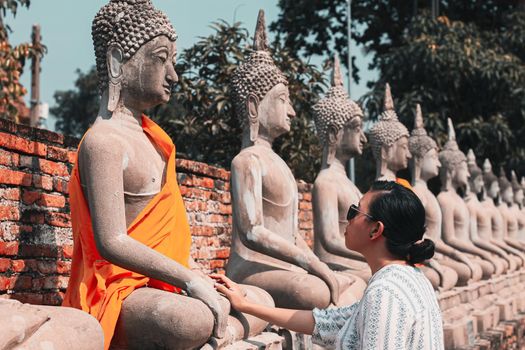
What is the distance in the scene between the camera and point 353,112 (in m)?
7.39

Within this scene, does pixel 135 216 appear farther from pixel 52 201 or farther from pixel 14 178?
pixel 52 201

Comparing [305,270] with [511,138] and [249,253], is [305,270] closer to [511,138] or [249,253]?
[249,253]

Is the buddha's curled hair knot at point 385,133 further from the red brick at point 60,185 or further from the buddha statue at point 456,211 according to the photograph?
the red brick at point 60,185

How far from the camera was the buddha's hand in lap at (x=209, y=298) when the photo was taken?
12.7 feet

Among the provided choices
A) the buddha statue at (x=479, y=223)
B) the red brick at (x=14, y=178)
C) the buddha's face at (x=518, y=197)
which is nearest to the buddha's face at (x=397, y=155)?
the buddha statue at (x=479, y=223)

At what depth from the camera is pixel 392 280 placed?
3223 mm

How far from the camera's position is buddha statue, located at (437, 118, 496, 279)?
35.6ft

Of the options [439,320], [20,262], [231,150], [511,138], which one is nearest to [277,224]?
[20,262]

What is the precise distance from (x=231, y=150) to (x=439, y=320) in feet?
24.2

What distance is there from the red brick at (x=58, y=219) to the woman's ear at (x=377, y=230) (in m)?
2.55

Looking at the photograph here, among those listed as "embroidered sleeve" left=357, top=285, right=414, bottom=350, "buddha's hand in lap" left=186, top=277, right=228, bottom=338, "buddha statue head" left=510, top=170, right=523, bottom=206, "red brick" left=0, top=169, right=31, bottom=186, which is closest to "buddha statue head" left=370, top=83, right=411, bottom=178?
"red brick" left=0, top=169, right=31, bottom=186

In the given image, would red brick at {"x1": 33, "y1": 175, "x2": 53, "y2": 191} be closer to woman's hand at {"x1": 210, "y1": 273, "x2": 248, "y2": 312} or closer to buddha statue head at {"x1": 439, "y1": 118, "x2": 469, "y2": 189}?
woman's hand at {"x1": 210, "y1": 273, "x2": 248, "y2": 312}

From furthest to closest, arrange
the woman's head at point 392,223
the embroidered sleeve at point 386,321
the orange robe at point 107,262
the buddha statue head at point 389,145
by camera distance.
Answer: the buddha statue head at point 389,145 < the orange robe at point 107,262 < the woman's head at point 392,223 < the embroidered sleeve at point 386,321

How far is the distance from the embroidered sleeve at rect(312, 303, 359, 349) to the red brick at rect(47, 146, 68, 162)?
7.47 feet
